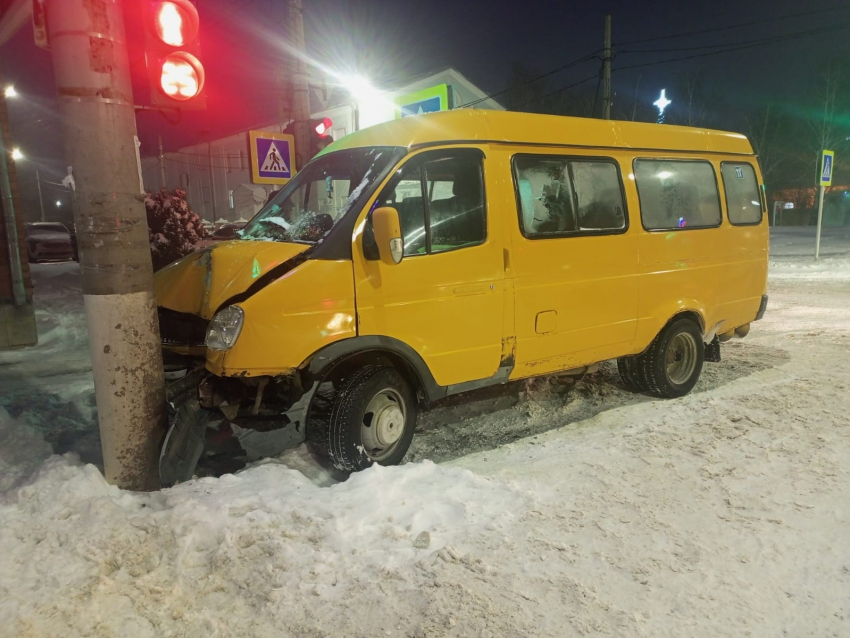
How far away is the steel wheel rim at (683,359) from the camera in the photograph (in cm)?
607

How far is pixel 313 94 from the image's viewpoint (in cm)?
2975

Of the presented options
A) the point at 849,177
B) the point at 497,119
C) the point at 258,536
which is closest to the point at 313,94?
the point at 497,119

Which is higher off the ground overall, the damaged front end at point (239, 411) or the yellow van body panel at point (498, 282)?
the yellow van body panel at point (498, 282)

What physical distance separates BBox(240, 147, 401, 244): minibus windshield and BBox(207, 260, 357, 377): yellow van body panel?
365mm

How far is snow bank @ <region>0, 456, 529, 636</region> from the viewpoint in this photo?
256 centimetres

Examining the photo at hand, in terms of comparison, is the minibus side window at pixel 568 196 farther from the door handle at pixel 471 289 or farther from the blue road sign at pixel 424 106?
the blue road sign at pixel 424 106

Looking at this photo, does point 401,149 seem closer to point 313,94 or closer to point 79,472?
Answer: point 79,472

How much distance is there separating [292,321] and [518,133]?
7.97 feet

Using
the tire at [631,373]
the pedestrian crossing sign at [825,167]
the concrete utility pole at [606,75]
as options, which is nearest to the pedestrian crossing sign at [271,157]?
the tire at [631,373]

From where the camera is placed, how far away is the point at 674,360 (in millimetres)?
6109

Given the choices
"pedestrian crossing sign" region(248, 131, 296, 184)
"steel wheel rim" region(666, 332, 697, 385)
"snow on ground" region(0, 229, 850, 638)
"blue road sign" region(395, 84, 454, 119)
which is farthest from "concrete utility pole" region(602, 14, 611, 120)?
"snow on ground" region(0, 229, 850, 638)

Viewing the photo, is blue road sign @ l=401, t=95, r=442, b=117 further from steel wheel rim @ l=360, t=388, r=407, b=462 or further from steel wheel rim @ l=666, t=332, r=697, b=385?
steel wheel rim @ l=360, t=388, r=407, b=462

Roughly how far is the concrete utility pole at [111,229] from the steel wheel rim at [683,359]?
16.0 ft

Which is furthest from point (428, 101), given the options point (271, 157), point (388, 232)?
point (388, 232)
